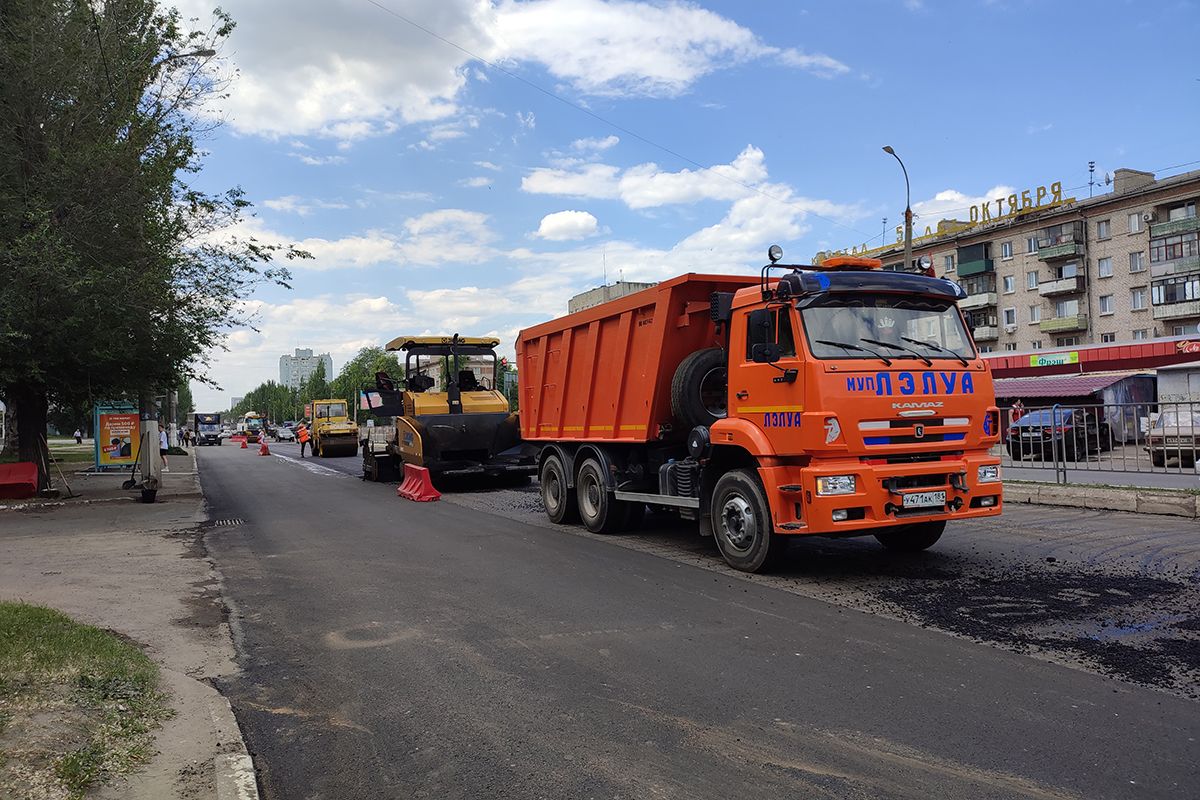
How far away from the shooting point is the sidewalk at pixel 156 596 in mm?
3550

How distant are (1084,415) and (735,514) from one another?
8.39 metres

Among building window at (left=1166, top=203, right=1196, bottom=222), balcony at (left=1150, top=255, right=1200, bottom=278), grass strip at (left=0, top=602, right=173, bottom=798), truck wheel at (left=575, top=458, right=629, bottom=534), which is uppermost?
building window at (left=1166, top=203, right=1196, bottom=222)

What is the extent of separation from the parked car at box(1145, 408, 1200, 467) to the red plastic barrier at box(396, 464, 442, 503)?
12.1 m

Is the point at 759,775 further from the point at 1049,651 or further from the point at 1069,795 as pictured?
the point at 1049,651

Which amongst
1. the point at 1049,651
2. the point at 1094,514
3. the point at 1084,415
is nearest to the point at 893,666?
the point at 1049,651

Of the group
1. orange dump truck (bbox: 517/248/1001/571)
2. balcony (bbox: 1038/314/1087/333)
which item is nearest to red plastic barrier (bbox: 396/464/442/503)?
orange dump truck (bbox: 517/248/1001/571)

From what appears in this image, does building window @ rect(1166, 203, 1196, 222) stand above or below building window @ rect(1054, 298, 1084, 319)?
above

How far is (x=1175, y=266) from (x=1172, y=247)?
3.90 ft

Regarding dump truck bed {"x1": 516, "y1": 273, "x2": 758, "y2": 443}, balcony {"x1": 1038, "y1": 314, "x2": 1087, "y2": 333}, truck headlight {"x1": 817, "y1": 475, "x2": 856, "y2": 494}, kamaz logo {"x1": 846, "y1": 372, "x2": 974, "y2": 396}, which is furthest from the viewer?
balcony {"x1": 1038, "y1": 314, "x2": 1087, "y2": 333}

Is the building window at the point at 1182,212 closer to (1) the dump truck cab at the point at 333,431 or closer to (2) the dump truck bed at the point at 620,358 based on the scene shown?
(1) the dump truck cab at the point at 333,431

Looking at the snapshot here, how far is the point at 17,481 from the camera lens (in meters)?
16.4

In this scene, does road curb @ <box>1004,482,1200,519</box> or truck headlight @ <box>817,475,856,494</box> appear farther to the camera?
road curb @ <box>1004,482,1200,519</box>

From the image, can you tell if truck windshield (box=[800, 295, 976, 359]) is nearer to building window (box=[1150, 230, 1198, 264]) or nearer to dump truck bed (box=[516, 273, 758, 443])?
dump truck bed (box=[516, 273, 758, 443])

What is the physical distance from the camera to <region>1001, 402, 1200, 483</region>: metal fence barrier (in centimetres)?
1217
